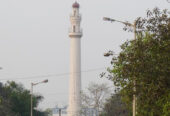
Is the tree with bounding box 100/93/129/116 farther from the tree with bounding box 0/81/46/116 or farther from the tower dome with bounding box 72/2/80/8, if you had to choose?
the tower dome with bounding box 72/2/80/8

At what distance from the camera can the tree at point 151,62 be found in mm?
29375

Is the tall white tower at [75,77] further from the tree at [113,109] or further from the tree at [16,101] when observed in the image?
the tree at [113,109]

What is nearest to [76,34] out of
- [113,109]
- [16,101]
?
[16,101]

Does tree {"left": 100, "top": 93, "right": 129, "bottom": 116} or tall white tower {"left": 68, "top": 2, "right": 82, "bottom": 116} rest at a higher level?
tall white tower {"left": 68, "top": 2, "right": 82, "bottom": 116}

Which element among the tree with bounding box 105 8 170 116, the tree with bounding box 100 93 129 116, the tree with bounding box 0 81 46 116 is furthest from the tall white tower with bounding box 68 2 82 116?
the tree with bounding box 105 8 170 116

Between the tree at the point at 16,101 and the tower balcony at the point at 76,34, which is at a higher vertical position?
the tower balcony at the point at 76,34

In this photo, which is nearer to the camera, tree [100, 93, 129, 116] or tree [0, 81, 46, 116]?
tree [100, 93, 129, 116]

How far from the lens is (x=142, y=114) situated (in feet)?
117

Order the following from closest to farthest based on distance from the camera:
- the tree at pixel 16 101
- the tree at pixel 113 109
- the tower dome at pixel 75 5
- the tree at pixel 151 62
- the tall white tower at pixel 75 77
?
the tree at pixel 151 62 → the tree at pixel 113 109 → the tree at pixel 16 101 → the tall white tower at pixel 75 77 → the tower dome at pixel 75 5

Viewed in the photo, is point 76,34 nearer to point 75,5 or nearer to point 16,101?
point 75,5

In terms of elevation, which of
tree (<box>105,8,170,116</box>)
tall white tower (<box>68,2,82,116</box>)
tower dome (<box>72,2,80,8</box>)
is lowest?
tree (<box>105,8,170,116</box>)

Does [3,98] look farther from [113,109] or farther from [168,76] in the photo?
[168,76]

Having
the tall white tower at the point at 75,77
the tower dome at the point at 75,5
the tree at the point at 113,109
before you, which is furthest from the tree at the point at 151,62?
the tower dome at the point at 75,5

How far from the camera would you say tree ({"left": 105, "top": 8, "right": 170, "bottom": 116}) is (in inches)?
1156
